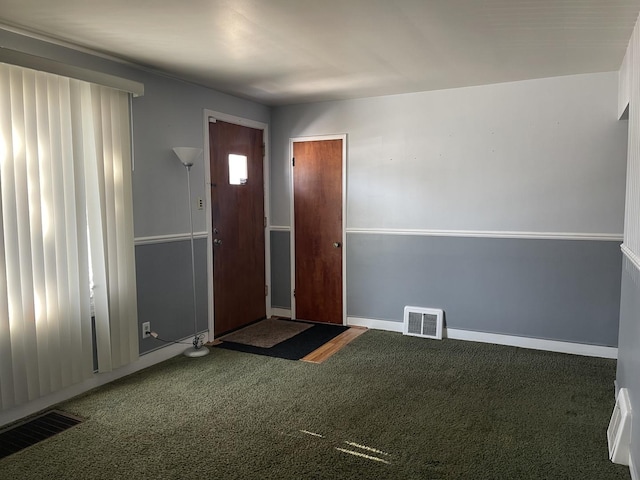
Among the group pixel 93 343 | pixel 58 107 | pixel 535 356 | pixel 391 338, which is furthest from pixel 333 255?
pixel 58 107

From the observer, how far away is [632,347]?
8.02 ft

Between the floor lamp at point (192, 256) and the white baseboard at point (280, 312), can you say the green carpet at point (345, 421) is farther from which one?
the white baseboard at point (280, 312)

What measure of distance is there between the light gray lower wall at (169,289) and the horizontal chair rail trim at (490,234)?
1643 millimetres

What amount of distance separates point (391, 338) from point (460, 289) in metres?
0.81

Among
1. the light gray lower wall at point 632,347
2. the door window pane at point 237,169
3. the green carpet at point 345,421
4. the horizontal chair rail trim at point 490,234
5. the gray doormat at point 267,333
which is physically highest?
the door window pane at point 237,169

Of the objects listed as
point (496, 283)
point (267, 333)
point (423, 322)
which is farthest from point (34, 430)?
point (496, 283)

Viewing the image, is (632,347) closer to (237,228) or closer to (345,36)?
(345,36)

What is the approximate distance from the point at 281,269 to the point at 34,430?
297 cm

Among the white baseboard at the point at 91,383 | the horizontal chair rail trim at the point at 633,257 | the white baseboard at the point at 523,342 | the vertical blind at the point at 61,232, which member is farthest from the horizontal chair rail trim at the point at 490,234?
the vertical blind at the point at 61,232

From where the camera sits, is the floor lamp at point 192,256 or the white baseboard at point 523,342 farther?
the white baseboard at point 523,342

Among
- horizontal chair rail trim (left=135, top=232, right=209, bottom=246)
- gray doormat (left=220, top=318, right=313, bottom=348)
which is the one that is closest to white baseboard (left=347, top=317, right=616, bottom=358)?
gray doormat (left=220, top=318, right=313, bottom=348)

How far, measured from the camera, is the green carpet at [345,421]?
2385 millimetres

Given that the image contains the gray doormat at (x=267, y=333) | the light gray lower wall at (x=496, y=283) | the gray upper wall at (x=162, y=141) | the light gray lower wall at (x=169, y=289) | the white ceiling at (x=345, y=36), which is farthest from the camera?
the gray doormat at (x=267, y=333)

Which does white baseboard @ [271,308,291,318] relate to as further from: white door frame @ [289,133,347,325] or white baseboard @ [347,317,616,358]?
white baseboard @ [347,317,616,358]
